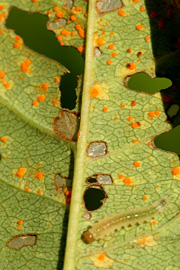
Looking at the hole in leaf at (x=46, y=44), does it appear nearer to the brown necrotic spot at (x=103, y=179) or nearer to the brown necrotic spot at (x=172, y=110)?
the brown necrotic spot at (x=103, y=179)

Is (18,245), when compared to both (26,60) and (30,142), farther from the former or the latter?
(26,60)

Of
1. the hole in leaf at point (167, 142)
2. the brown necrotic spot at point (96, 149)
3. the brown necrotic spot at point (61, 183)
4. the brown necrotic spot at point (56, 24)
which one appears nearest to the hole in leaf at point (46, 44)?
the brown necrotic spot at point (56, 24)

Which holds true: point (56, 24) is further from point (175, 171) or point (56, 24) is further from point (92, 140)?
point (175, 171)

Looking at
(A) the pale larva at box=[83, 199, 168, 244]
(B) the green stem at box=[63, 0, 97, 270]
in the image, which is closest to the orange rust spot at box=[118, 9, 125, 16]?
(B) the green stem at box=[63, 0, 97, 270]

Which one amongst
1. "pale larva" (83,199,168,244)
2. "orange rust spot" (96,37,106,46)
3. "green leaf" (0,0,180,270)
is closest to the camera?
"pale larva" (83,199,168,244)

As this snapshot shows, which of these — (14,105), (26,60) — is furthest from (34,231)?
(26,60)

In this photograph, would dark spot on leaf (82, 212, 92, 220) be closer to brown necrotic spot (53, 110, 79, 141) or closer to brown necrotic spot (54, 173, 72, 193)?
brown necrotic spot (54, 173, 72, 193)

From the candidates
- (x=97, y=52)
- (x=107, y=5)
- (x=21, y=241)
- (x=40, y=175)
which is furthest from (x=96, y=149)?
(x=107, y=5)
